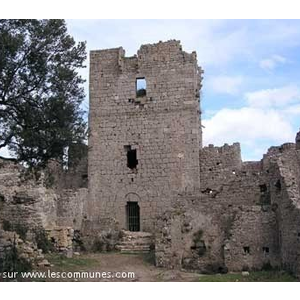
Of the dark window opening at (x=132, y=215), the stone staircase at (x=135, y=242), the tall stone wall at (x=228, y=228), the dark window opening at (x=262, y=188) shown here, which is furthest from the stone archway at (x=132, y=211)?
the dark window opening at (x=262, y=188)

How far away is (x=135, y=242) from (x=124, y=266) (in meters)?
5.08

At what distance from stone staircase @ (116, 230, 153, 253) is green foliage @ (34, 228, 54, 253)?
3827 mm

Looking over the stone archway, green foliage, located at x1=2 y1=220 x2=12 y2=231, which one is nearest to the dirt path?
green foliage, located at x1=2 y1=220 x2=12 y2=231

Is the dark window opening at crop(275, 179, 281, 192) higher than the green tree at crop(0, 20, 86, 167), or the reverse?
the green tree at crop(0, 20, 86, 167)

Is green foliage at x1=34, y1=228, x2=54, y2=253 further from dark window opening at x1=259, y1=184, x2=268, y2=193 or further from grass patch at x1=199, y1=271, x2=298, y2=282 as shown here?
dark window opening at x1=259, y1=184, x2=268, y2=193

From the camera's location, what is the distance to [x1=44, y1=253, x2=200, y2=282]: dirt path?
16.5 metres

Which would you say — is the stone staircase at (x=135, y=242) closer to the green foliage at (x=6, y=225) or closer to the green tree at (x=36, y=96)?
the green foliage at (x=6, y=225)

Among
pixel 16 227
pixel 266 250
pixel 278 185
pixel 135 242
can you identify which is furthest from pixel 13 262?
pixel 278 185

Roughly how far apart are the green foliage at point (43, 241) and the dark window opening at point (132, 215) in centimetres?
673

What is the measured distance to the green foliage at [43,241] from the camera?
20219mm

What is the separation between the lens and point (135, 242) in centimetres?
2397

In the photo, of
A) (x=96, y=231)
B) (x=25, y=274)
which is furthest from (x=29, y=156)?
(x=96, y=231)

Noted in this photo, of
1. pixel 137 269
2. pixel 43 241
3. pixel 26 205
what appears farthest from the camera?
pixel 26 205

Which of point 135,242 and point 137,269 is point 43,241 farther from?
point 135,242
